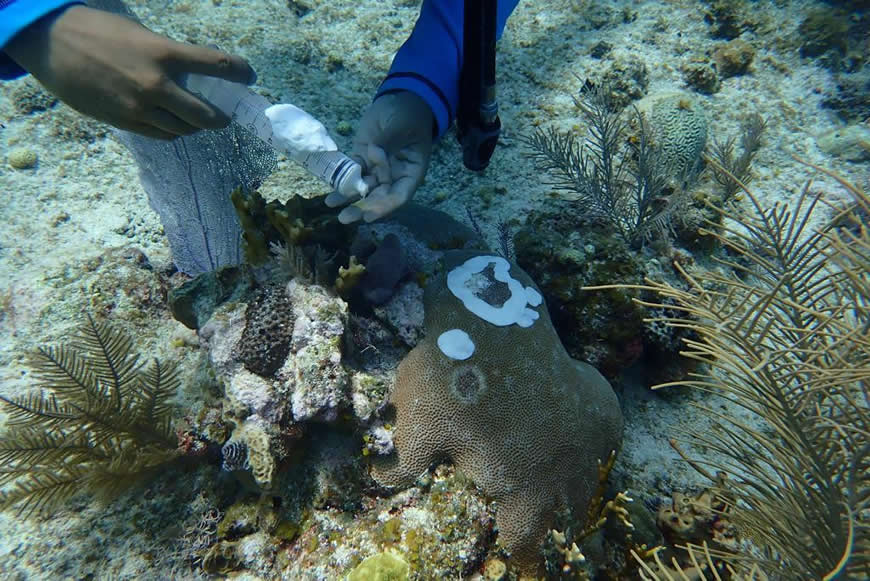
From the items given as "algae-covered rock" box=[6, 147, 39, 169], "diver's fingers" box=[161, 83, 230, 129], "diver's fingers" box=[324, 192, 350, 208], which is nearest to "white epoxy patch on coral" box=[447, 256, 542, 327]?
"diver's fingers" box=[324, 192, 350, 208]

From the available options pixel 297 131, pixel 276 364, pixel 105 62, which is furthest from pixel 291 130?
pixel 276 364

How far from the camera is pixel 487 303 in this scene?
2662mm

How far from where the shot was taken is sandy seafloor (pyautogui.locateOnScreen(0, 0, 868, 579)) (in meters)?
2.57

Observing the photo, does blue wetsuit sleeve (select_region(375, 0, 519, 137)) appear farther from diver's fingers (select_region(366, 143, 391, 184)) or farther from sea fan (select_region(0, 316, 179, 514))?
sea fan (select_region(0, 316, 179, 514))

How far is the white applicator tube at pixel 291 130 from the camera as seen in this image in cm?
191

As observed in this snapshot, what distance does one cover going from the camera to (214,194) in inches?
125

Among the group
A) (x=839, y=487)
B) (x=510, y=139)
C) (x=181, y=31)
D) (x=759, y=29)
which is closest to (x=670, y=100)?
(x=510, y=139)

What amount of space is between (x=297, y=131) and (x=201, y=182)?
1722mm

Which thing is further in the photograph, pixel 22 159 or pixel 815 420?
pixel 22 159

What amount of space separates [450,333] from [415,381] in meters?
0.38

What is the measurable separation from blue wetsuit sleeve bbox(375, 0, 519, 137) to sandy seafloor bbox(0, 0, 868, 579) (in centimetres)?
130

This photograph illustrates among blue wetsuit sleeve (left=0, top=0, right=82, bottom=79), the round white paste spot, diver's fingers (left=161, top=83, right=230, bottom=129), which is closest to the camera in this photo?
blue wetsuit sleeve (left=0, top=0, right=82, bottom=79)

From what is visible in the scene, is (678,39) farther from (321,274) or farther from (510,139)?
(321,274)

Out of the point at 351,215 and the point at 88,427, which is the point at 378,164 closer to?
the point at 351,215
